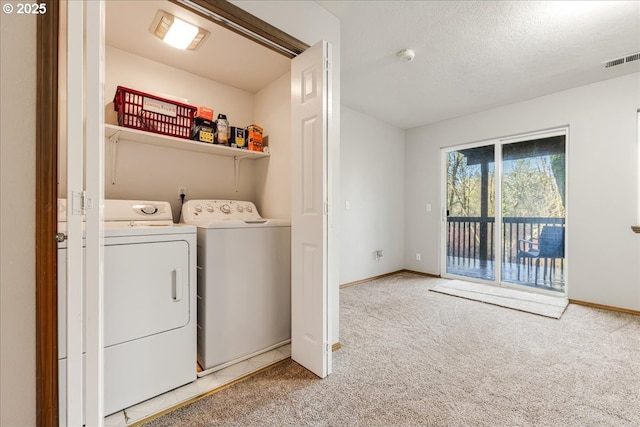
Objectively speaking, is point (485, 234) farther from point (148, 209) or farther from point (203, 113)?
point (148, 209)

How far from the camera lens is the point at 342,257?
3.91 m

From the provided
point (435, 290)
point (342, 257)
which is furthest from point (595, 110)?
point (342, 257)

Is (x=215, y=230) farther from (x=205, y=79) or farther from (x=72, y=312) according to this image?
(x=205, y=79)

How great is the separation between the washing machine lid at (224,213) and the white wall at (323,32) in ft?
1.58

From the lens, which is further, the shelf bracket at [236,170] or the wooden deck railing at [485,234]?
the wooden deck railing at [485,234]

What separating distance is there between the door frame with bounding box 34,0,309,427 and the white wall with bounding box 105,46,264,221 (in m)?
1.28

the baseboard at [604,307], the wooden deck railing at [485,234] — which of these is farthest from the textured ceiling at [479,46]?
the baseboard at [604,307]

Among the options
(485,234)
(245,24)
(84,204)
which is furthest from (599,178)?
(84,204)

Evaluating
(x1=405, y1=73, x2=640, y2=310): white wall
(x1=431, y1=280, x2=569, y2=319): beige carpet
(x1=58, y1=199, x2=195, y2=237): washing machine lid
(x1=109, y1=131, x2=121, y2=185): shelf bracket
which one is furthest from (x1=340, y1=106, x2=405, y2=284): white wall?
(x1=109, y1=131, x2=121, y2=185): shelf bracket

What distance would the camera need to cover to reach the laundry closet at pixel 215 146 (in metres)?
1.75

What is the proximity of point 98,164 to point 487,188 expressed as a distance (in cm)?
464

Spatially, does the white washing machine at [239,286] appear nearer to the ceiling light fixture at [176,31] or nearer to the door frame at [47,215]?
the door frame at [47,215]

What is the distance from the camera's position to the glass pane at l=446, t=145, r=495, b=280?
4.09 meters
